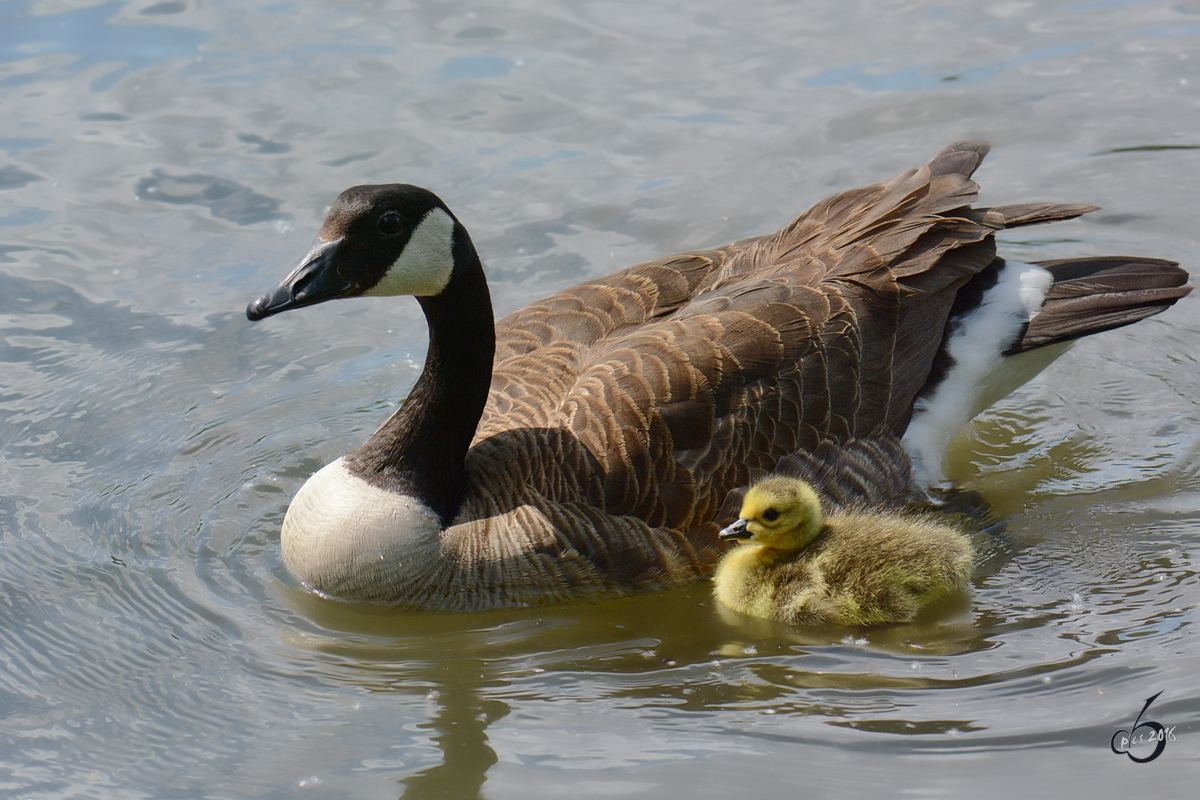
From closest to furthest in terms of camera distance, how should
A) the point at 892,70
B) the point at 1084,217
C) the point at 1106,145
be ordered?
the point at 1084,217, the point at 1106,145, the point at 892,70

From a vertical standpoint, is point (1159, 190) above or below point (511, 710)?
above

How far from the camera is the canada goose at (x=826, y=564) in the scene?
18.7ft

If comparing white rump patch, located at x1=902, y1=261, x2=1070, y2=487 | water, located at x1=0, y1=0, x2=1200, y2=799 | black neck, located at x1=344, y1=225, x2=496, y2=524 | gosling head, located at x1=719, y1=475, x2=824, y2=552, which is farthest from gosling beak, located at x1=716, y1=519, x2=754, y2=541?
white rump patch, located at x1=902, y1=261, x2=1070, y2=487

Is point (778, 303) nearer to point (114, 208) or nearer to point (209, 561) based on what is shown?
point (209, 561)

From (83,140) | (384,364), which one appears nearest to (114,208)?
(83,140)

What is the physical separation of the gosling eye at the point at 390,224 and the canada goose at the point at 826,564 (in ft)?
6.22

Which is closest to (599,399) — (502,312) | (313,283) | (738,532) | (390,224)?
(738,532)

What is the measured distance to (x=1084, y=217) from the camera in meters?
9.14

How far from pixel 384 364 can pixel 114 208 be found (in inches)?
105

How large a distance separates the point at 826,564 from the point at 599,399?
48.1 inches

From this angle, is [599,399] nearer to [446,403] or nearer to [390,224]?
[446,403]
